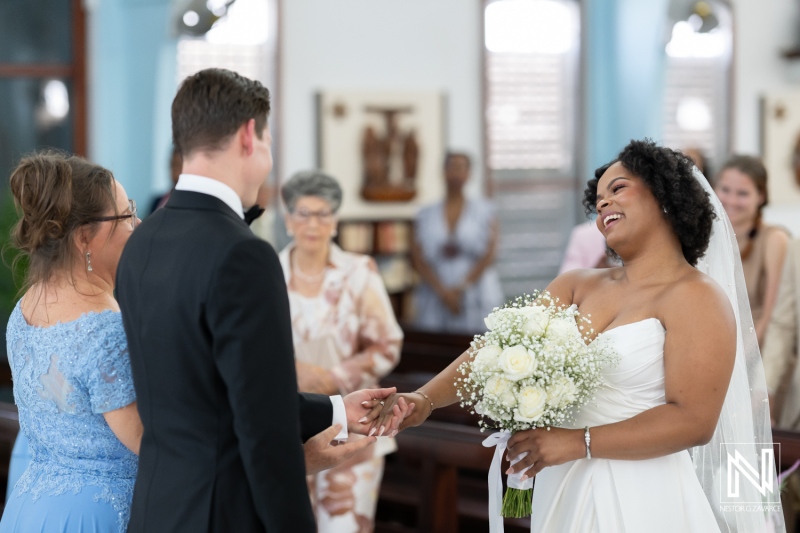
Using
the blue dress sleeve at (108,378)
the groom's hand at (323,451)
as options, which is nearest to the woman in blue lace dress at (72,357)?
the blue dress sleeve at (108,378)

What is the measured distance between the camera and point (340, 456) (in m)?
2.35

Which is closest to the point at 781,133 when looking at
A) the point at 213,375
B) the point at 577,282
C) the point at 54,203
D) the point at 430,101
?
the point at 430,101

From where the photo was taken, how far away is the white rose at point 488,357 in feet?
7.66

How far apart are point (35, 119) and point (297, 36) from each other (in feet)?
8.12

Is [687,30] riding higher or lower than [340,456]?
higher

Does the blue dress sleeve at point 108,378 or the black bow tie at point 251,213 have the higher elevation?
the black bow tie at point 251,213

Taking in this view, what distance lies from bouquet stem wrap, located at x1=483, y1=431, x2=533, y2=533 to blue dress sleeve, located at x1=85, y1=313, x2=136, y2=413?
3.14 feet

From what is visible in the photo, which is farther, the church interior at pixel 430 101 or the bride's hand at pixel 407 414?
the church interior at pixel 430 101

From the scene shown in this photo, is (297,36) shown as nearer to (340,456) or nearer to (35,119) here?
(35,119)

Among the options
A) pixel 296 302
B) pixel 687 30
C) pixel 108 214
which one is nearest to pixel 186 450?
pixel 108 214

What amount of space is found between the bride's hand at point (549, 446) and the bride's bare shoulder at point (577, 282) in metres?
0.47

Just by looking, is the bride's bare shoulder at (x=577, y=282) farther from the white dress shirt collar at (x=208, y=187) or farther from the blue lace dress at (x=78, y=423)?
the blue lace dress at (x=78, y=423)

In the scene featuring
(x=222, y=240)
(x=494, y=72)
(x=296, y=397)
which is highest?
(x=494, y=72)

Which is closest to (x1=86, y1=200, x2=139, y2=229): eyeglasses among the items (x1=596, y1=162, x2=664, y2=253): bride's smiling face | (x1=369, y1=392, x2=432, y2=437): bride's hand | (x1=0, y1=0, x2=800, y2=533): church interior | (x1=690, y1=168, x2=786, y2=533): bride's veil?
(x1=369, y1=392, x2=432, y2=437): bride's hand
